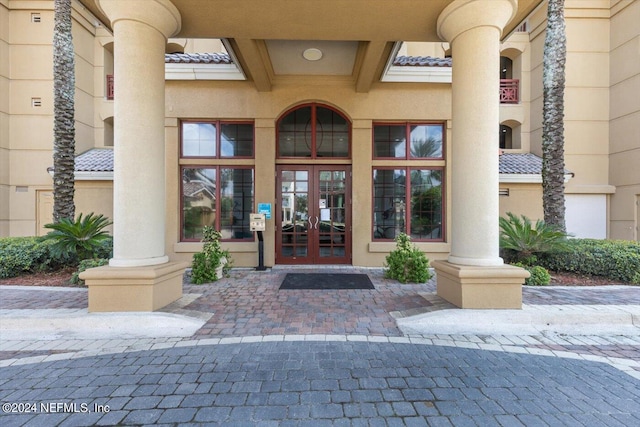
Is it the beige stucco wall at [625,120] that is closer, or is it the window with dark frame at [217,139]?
the window with dark frame at [217,139]

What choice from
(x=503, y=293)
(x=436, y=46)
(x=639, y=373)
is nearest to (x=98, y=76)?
(x=436, y=46)

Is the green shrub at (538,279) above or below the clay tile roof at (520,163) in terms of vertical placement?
below

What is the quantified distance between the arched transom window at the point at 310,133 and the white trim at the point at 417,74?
1706 mm

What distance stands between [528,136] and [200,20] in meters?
12.0

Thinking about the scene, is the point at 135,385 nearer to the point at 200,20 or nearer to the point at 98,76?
the point at 200,20

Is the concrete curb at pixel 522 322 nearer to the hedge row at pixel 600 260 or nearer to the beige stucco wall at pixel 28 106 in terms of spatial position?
the hedge row at pixel 600 260

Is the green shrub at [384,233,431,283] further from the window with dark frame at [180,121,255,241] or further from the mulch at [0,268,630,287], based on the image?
the window with dark frame at [180,121,255,241]

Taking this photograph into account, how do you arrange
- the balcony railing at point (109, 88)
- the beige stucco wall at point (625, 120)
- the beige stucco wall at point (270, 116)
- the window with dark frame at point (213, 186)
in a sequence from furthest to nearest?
the balcony railing at point (109, 88) → the beige stucco wall at point (625, 120) → the window with dark frame at point (213, 186) → the beige stucco wall at point (270, 116)

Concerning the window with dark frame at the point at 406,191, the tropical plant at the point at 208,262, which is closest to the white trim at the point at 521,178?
the window with dark frame at the point at 406,191

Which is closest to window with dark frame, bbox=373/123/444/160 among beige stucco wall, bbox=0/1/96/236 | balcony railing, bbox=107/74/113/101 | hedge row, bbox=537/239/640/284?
hedge row, bbox=537/239/640/284

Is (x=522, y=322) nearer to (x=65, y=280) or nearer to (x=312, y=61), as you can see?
(x=312, y=61)

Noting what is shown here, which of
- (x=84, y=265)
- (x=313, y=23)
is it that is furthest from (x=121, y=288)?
(x=313, y=23)

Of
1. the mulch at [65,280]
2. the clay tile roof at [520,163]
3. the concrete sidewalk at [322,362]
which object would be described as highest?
the clay tile roof at [520,163]

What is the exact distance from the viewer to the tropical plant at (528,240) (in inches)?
272
